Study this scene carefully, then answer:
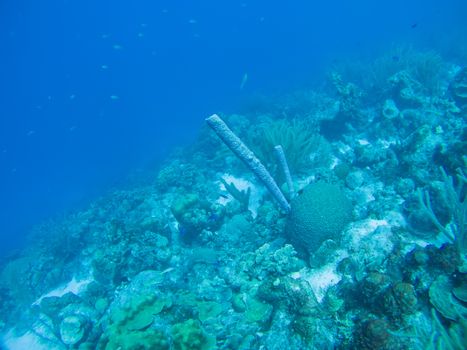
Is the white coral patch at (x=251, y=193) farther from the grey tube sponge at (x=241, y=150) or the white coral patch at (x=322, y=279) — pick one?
the white coral patch at (x=322, y=279)

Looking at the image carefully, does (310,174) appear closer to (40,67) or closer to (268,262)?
(268,262)

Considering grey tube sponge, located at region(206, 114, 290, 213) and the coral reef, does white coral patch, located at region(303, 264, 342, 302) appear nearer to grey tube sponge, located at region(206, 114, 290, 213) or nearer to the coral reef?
the coral reef

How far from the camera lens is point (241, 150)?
227 inches

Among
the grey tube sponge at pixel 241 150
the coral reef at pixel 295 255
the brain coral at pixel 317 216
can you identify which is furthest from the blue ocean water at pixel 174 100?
the grey tube sponge at pixel 241 150

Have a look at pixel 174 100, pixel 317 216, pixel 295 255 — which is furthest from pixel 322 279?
pixel 174 100

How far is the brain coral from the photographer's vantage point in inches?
208

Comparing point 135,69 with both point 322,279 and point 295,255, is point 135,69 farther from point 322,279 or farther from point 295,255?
point 322,279

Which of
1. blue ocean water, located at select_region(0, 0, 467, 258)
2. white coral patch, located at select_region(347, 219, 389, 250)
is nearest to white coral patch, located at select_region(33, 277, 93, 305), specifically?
white coral patch, located at select_region(347, 219, 389, 250)

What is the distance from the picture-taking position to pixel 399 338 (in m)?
2.89

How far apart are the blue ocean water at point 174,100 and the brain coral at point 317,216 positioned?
1.43ft

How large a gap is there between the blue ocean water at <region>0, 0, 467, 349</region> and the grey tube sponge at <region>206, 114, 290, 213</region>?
734 millimetres

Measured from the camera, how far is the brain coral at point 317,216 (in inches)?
208

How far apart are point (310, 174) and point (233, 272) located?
13.0 ft

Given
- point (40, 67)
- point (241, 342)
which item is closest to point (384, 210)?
point (241, 342)
